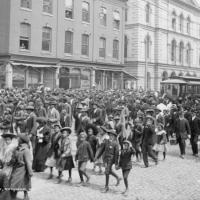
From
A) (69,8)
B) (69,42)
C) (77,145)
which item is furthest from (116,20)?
(77,145)

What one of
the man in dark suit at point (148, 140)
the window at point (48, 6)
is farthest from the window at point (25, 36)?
the man in dark suit at point (148, 140)

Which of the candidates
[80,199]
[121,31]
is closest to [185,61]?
[121,31]

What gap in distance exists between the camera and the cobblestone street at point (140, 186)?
9.23 meters

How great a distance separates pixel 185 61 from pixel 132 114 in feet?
136

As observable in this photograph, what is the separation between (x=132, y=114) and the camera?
65.4 feet

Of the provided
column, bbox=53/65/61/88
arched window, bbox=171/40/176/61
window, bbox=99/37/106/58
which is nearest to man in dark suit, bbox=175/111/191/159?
column, bbox=53/65/61/88

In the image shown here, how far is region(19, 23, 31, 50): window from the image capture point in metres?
31.8

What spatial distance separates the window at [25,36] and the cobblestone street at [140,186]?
2132 centimetres

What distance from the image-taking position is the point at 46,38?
111 ft

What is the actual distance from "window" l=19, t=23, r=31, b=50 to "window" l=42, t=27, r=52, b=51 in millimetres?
1727

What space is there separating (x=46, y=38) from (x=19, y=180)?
27.2 metres

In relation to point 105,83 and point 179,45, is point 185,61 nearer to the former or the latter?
point 179,45

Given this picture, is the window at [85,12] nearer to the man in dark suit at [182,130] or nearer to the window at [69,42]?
the window at [69,42]

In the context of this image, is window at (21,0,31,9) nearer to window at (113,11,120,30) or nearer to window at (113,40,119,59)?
window at (113,11,120,30)
